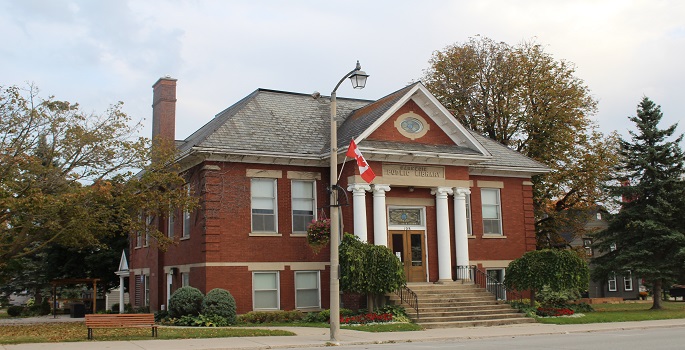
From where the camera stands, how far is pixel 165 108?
3136 centimetres

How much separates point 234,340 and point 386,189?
1038cm

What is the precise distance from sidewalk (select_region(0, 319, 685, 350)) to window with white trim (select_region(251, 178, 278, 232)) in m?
5.62

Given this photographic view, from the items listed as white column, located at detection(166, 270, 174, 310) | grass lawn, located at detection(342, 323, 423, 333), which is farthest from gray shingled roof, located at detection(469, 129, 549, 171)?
white column, located at detection(166, 270, 174, 310)

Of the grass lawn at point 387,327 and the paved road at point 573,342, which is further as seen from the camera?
the grass lawn at point 387,327

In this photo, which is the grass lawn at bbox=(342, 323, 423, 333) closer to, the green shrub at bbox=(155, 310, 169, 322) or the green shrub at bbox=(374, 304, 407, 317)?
the green shrub at bbox=(374, 304, 407, 317)

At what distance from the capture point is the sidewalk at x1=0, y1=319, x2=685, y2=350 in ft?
57.0

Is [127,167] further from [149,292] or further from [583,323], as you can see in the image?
[583,323]

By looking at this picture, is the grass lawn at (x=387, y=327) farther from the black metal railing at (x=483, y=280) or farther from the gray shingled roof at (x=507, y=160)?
the gray shingled roof at (x=507, y=160)

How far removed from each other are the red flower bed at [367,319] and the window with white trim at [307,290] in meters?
4.25

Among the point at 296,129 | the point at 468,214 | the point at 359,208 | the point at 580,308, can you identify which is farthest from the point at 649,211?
the point at 296,129

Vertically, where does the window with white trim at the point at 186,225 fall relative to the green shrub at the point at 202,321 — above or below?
above

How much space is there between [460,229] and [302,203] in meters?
6.49

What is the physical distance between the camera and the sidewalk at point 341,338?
17375 millimetres

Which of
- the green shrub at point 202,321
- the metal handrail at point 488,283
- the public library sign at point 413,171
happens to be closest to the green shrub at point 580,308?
the metal handrail at point 488,283
